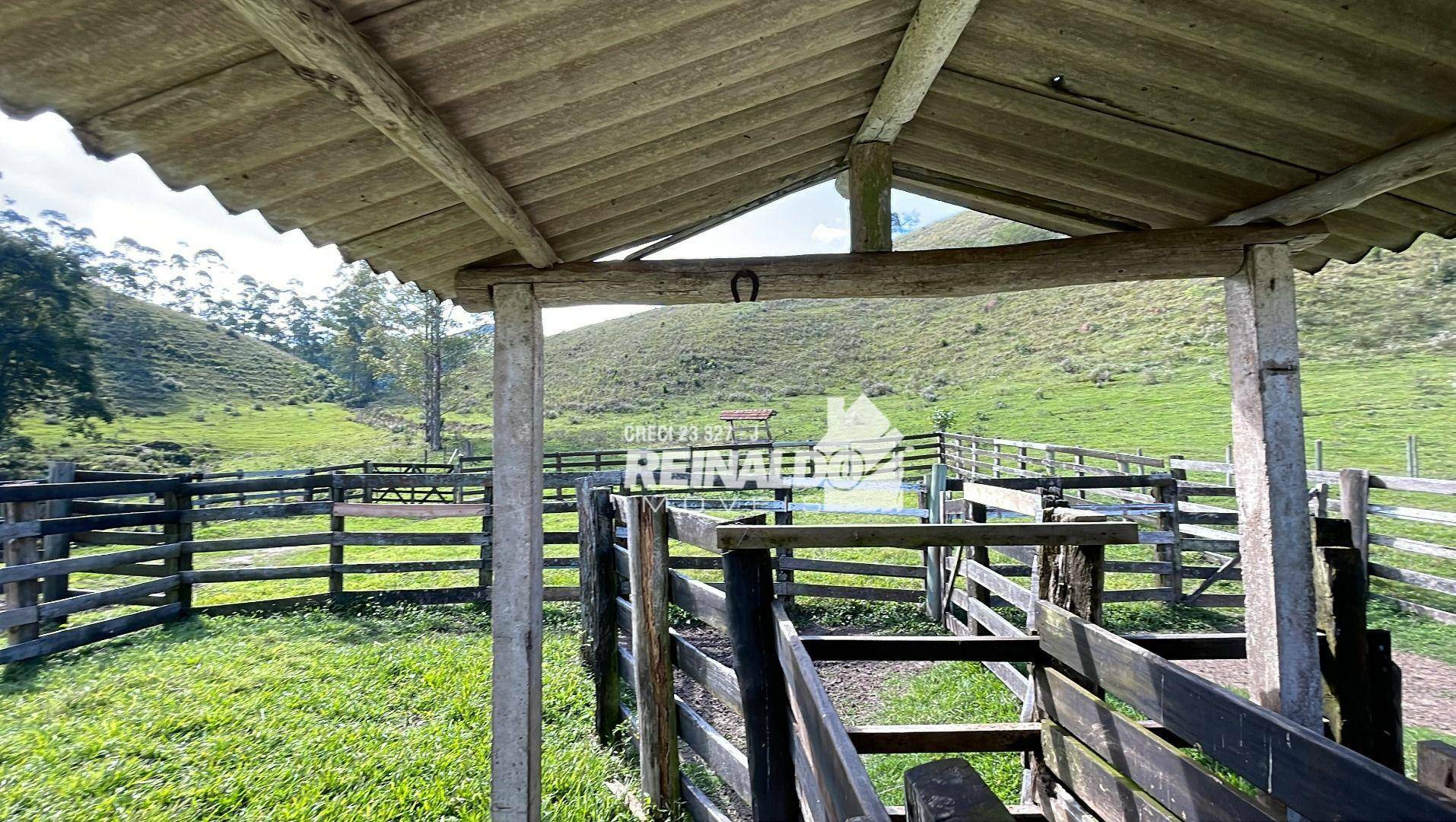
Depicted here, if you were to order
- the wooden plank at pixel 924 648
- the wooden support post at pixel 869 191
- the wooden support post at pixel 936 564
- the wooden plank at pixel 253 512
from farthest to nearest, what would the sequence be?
1. the wooden plank at pixel 253 512
2. the wooden support post at pixel 936 564
3. the wooden support post at pixel 869 191
4. the wooden plank at pixel 924 648

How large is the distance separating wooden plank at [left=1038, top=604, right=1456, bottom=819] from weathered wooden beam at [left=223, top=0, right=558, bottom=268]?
8.29ft

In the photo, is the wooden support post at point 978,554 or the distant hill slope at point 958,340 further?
the distant hill slope at point 958,340

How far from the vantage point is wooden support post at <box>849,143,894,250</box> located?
10.2 feet

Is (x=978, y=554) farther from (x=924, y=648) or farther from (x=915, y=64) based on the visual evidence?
(x=915, y=64)

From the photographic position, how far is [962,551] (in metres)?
4.83

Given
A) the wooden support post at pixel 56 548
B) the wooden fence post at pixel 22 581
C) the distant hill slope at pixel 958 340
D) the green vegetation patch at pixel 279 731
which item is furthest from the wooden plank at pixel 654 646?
the distant hill slope at pixel 958 340

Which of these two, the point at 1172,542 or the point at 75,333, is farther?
the point at 75,333

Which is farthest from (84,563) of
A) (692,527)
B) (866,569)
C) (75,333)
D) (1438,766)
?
(75,333)

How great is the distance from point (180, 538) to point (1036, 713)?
8730mm

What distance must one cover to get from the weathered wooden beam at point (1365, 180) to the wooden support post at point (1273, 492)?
19cm

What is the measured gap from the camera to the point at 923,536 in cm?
215

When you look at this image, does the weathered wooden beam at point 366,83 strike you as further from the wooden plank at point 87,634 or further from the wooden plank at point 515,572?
the wooden plank at point 87,634

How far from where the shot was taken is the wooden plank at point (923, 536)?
2092mm

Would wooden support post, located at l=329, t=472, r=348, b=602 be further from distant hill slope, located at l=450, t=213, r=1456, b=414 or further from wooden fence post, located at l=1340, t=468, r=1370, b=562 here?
distant hill slope, located at l=450, t=213, r=1456, b=414
